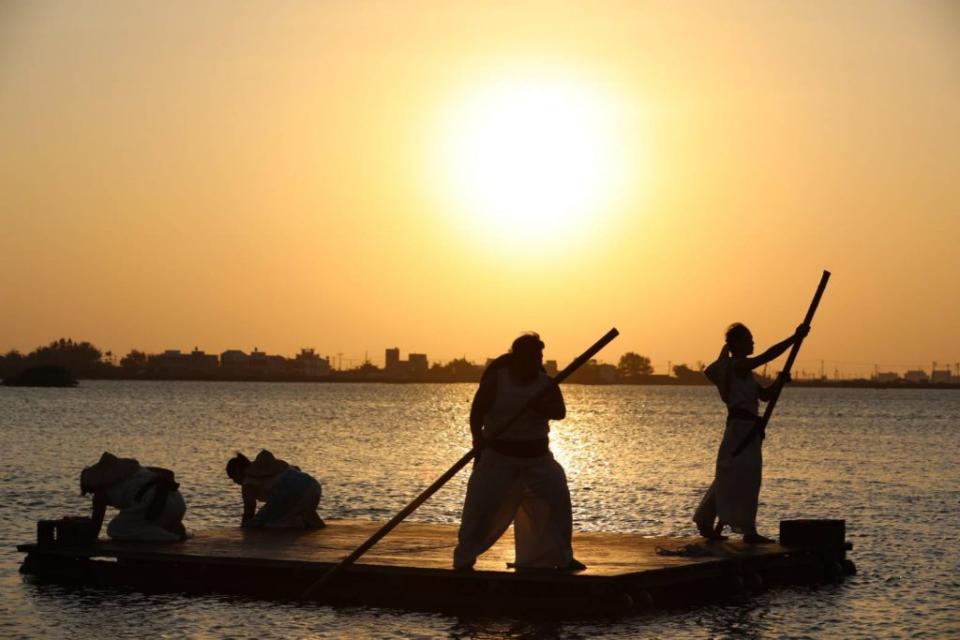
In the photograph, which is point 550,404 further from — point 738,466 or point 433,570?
point 738,466

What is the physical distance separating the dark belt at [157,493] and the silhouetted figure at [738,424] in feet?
22.0

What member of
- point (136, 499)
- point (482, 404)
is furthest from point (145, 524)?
point (482, 404)

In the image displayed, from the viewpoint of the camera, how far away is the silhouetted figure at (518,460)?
15070 mm

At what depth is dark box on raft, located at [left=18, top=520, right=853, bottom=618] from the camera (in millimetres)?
15672

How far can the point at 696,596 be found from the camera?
1748 cm

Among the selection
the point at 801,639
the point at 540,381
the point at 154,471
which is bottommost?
the point at 801,639

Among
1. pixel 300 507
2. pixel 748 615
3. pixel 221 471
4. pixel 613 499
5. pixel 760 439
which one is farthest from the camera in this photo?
pixel 221 471

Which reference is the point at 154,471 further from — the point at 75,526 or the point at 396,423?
the point at 396,423

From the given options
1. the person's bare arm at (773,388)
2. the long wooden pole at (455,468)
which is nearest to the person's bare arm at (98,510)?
the long wooden pole at (455,468)

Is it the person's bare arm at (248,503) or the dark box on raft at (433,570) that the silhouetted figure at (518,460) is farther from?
the person's bare arm at (248,503)

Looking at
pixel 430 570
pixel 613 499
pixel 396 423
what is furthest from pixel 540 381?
pixel 396 423

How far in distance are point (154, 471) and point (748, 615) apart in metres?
7.48

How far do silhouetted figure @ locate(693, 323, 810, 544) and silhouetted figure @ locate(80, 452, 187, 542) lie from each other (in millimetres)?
6723

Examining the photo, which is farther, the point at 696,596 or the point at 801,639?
the point at 696,596
